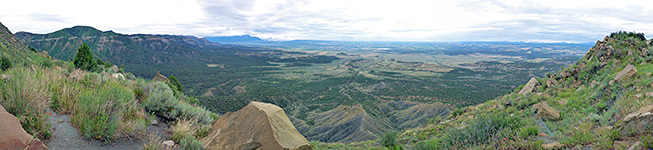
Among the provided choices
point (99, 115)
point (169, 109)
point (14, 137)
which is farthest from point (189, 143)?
point (14, 137)

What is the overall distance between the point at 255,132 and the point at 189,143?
4.33 feet

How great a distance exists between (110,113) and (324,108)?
5384 centimetres

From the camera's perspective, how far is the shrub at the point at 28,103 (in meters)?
4.49

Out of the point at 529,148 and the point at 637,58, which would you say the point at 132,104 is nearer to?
the point at 529,148

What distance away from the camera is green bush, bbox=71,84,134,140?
4.93 metres

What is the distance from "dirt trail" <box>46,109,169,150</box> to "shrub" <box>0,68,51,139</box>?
0.15 m

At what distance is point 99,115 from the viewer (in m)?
5.23

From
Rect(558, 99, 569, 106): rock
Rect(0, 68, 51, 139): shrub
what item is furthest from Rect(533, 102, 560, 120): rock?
Rect(0, 68, 51, 139): shrub

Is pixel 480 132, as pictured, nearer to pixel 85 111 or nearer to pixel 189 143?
pixel 189 143

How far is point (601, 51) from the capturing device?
46.6 ft

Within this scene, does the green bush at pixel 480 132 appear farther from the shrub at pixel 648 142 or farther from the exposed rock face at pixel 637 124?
the shrub at pixel 648 142

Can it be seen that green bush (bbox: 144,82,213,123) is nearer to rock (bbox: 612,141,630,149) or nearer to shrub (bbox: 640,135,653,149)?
rock (bbox: 612,141,630,149)

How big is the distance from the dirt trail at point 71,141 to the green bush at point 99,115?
4.2 inches

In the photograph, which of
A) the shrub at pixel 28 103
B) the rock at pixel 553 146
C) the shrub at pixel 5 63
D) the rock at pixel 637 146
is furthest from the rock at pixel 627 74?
the shrub at pixel 5 63
